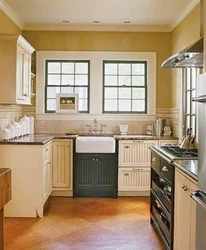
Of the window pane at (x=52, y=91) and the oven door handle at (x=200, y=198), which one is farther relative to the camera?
the window pane at (x=52, y=91)

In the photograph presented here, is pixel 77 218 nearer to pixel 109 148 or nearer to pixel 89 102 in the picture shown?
pixel 109 148

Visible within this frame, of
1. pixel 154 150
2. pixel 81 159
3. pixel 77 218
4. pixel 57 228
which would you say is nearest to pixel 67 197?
pixel 81 159

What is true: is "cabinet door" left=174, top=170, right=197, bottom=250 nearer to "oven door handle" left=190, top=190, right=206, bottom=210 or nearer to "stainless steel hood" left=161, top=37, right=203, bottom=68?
"oven door handle" left=190, top=190, right=206, bottom=210

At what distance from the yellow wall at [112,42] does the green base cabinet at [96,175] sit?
1.55 meters

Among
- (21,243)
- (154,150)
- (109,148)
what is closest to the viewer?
(21,243)

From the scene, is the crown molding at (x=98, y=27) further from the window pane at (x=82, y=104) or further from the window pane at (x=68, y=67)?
the window pane at (x=82, y=104)

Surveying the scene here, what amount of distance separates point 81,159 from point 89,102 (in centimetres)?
111

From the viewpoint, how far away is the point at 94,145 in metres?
4.82

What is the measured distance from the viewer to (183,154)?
2.93 meters

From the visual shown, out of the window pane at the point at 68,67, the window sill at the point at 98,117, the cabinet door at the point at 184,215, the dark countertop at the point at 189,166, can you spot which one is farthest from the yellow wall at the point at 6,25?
the cabinet door at the point at 184,215

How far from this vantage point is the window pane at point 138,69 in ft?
18.4

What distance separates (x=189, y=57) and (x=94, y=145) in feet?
7.23

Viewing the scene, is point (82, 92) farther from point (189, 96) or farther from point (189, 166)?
point (189, 166)

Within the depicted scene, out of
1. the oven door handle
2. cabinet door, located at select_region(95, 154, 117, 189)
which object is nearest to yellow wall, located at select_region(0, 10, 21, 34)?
cabinet door, located at select_region(95, 154, 117, 189)
